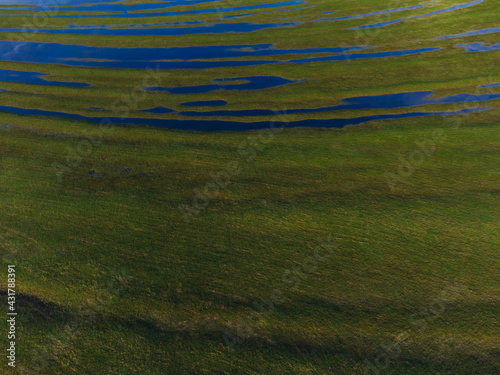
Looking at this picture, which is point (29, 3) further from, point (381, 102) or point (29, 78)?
point (381, 102)

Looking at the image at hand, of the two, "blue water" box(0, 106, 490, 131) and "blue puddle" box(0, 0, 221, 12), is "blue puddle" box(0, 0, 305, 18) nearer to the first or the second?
"blue puddle" box(0, 0, 221, 12)

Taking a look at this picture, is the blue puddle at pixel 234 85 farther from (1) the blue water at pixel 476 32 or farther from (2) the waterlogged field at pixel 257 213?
(1) the blue water at pixel 476 32

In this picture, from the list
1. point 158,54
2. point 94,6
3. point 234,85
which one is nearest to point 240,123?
point 234,85

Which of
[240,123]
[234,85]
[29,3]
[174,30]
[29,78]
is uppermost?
[29,3]

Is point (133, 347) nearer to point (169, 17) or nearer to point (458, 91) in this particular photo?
point (458, 91)

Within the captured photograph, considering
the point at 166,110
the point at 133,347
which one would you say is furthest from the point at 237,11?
the point at 133,347

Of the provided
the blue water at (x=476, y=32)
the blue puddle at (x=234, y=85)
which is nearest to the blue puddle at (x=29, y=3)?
the blue puddle at (x=234, y=85)
